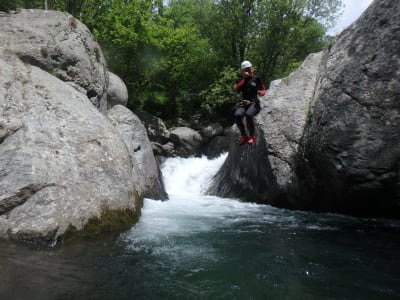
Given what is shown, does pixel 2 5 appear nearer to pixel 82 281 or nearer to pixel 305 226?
pixel 82 281

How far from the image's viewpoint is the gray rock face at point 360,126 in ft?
29.3

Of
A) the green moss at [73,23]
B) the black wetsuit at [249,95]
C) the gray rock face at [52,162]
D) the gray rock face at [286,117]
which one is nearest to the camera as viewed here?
the gray rock face at [52,162]

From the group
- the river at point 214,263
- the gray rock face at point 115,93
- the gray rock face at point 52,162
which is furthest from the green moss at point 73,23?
the river at point 214,263

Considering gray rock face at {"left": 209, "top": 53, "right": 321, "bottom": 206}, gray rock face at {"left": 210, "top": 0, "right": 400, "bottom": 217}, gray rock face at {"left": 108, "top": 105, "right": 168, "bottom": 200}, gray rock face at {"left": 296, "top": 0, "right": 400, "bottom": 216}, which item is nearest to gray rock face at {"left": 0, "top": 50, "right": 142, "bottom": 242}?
gray rock face at {"left": 108, "top": 105, "right": 168, "bottom": 200}

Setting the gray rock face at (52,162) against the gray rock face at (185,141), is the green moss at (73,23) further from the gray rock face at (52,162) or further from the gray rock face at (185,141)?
the gray rock face at (185,141)

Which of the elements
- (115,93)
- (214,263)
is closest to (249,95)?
(214,263)

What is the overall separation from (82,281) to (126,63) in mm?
19631

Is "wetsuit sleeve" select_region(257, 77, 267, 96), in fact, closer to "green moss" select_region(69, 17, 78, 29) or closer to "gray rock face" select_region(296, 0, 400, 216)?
"gray rock face" select_region(296, 0, 400, 216)

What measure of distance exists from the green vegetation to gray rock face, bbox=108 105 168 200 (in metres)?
9.51

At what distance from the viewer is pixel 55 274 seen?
511 centimetres

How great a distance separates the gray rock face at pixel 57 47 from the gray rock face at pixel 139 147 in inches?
34.3

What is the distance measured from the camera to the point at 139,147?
42.6 feet

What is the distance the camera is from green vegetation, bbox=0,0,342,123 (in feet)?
74.0

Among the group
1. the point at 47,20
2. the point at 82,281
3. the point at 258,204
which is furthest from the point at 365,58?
the point at 47,20
